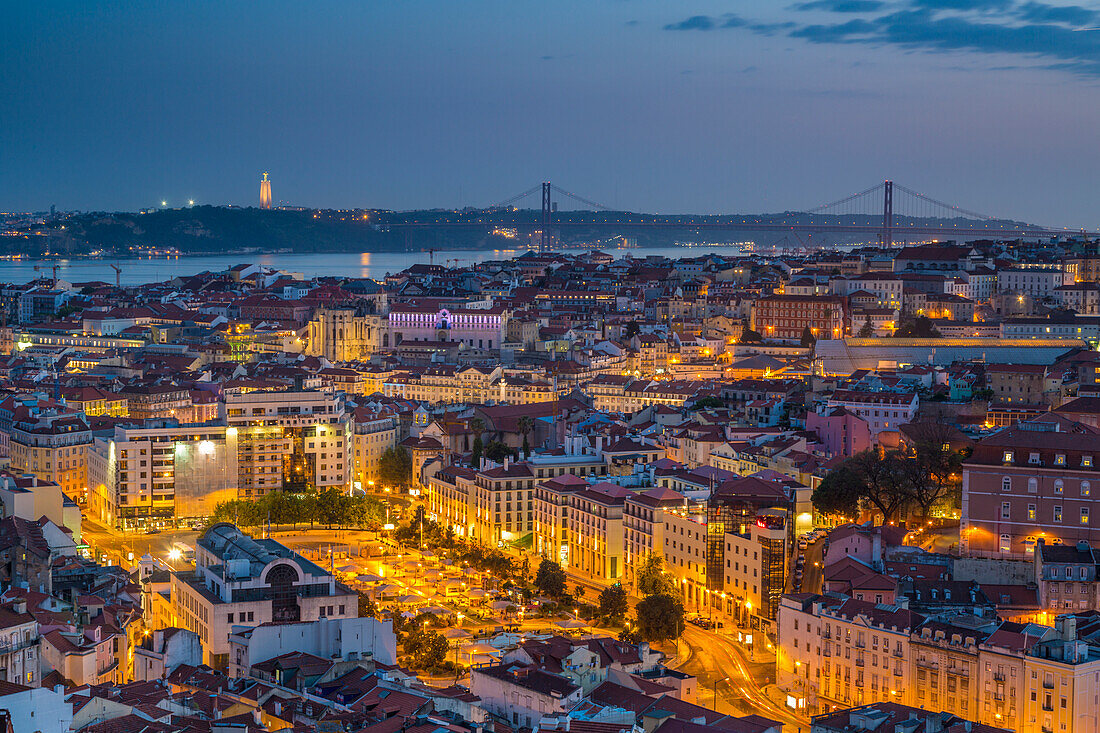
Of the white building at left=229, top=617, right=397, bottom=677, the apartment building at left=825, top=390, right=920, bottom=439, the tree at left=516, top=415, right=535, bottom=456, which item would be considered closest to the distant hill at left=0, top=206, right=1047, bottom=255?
the tree at left=516, top=415, right=535, bottom=456

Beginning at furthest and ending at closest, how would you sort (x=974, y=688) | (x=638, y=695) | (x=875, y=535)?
(x=875, y=535) → (x=974, y=688) → (x=638, y=695)

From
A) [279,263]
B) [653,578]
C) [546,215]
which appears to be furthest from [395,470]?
[279,263]

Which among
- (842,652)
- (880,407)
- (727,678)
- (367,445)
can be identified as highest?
(880,407)

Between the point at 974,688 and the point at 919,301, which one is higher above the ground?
the point at 919,301

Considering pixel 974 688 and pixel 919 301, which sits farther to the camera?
pixel 919 301

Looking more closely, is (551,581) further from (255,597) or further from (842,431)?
(842,431)

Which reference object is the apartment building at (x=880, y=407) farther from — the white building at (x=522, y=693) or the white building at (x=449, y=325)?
the white building at (x=449, y=325)

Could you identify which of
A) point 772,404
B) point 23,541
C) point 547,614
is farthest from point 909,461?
point 23,541

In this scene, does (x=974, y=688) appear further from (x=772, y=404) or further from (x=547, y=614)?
(x=772, y=404)
